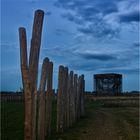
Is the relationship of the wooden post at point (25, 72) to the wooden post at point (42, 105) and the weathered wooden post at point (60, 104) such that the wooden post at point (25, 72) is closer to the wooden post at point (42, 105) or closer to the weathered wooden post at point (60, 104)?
the wooden post at point (42, 105)

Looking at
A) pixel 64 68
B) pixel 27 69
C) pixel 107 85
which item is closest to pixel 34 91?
pixel 27 69

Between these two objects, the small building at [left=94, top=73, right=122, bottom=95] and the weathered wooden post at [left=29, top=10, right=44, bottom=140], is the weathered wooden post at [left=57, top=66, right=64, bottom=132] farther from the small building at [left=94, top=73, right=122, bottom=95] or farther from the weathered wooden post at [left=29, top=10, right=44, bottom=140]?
the small building at [left=94, top=73, right=122, bottom=95]

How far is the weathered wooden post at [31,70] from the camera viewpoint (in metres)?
8.46

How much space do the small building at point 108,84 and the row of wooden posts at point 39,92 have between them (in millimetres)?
44105

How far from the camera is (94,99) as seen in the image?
48.9 metres

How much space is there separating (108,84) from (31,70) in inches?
2119

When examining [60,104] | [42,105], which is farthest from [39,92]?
[60,104]

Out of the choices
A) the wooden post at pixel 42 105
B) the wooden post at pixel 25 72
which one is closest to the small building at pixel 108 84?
the wooden post at pixel 42 105

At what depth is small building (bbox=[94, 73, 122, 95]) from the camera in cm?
6071

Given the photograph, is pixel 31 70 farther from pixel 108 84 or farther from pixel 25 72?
pixel 108 84

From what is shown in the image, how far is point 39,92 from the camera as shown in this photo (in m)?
10.8

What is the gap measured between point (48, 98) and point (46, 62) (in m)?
1.23

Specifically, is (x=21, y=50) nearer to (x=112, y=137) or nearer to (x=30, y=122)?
(x=30, y=122)

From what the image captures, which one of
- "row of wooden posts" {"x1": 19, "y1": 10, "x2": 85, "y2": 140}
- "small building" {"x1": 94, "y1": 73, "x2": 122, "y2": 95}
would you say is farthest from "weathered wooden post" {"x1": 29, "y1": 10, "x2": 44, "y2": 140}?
"small building" {"x1": 94, "y1": 73, "x2": 122, "y2": 95}
